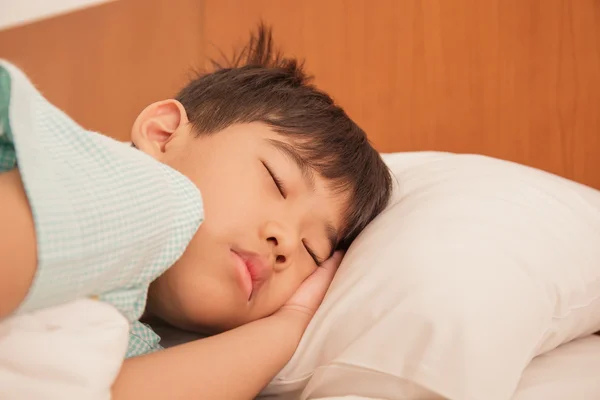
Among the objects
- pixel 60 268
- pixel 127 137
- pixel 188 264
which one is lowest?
pixel 127 137

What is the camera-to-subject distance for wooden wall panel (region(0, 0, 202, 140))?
1909mm

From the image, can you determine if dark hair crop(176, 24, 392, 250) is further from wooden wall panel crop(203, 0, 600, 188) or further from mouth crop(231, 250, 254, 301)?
wooden wall panel crop(203, 0, 600, 188)

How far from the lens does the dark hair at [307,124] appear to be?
0.84m

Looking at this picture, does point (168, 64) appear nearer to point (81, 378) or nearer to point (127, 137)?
point (127, 137)

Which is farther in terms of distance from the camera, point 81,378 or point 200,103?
point 200,103

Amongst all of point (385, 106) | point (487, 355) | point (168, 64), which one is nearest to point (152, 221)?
point (487, 355)

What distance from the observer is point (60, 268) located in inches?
18.1

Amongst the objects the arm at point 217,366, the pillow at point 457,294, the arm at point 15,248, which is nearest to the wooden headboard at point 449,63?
the pillow at point 457,294

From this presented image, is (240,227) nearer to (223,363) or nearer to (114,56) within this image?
(223,363)

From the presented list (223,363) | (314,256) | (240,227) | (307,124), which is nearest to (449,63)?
(307,124)

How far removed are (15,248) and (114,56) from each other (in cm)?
177

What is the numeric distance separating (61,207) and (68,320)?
11 centimetres

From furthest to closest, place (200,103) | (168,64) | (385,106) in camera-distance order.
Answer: (168,64), (385,106), (200,103)

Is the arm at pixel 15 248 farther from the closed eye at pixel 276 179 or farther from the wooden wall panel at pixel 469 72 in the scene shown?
the wooden wall panel at pixel 469 72
